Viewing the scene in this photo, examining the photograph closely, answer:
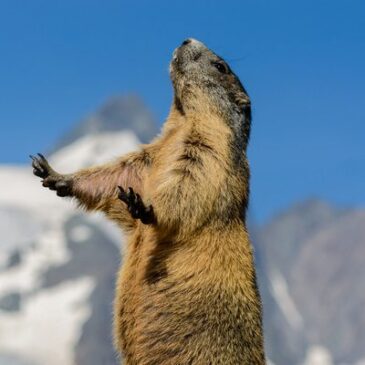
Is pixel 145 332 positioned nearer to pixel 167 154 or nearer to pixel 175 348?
pixel 175 348

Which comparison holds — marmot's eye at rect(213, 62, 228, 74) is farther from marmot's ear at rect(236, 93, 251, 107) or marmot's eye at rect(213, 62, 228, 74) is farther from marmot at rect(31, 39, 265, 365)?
marmot at rect(31, 39, 265, 365)

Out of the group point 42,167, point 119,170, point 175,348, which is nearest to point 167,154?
point 119,170

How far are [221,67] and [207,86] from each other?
0.51 meters

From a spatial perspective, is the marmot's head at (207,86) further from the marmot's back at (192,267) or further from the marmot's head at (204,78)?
the marmot's back at (192,267)

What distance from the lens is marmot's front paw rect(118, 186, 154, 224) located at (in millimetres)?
11938

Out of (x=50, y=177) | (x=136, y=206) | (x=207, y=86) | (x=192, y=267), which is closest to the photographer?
(x=136, y=206)

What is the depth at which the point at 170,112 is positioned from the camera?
1437 centimetres

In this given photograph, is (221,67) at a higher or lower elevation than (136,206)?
higher

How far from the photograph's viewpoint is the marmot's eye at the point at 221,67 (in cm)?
1453

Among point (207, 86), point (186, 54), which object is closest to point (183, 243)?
point (207, 86)

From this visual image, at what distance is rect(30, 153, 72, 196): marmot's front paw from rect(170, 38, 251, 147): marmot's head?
190 cm

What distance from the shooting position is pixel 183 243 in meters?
12.6

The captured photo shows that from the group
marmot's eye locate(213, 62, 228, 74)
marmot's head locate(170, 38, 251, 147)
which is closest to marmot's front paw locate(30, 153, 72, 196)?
marmot's head locate(170, 38, 251, 147)

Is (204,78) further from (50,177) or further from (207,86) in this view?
(50,177)
